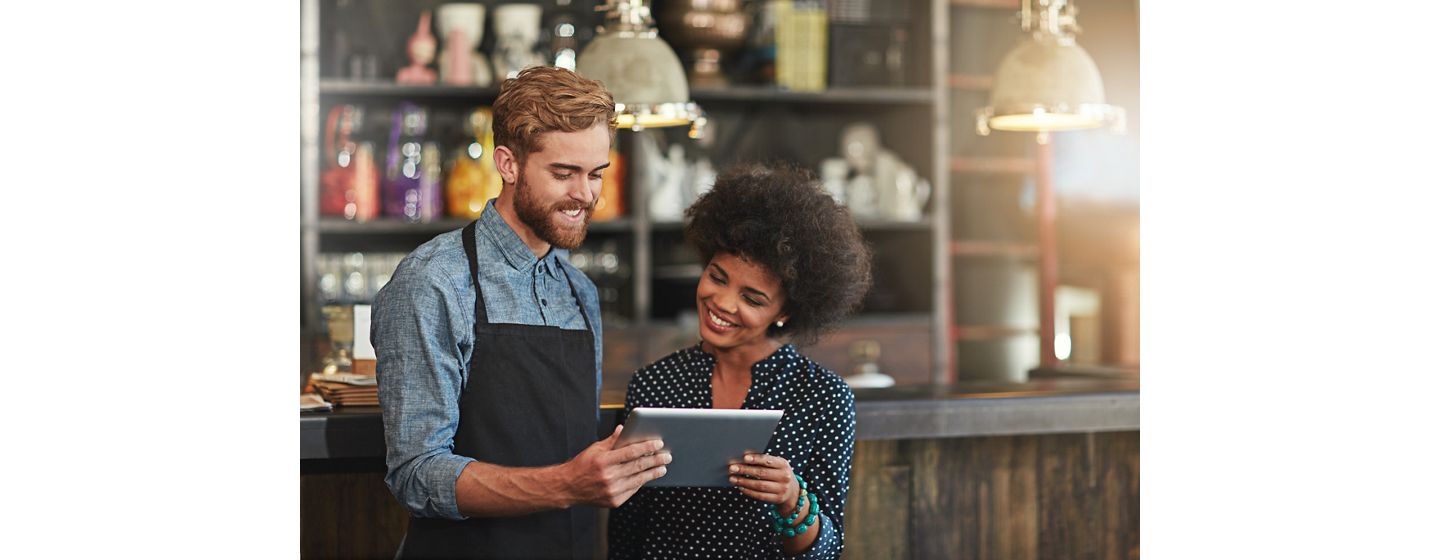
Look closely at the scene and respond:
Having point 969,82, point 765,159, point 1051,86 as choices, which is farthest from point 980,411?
point 969,82

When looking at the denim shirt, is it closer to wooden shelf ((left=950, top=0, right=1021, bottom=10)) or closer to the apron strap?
the apron strap

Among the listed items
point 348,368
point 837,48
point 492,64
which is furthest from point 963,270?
point 348,368

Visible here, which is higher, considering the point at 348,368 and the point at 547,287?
the point at 547,287

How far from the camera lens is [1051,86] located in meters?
3.32

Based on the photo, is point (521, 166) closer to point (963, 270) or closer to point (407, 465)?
point (407, 465)

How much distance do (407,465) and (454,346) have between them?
0.19 meters

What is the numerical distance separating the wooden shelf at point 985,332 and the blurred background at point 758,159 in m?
0.01

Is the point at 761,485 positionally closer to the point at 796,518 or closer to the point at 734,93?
the point at 796,518

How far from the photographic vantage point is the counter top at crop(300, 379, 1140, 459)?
118 inches

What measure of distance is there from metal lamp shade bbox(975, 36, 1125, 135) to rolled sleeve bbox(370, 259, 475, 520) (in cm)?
181
